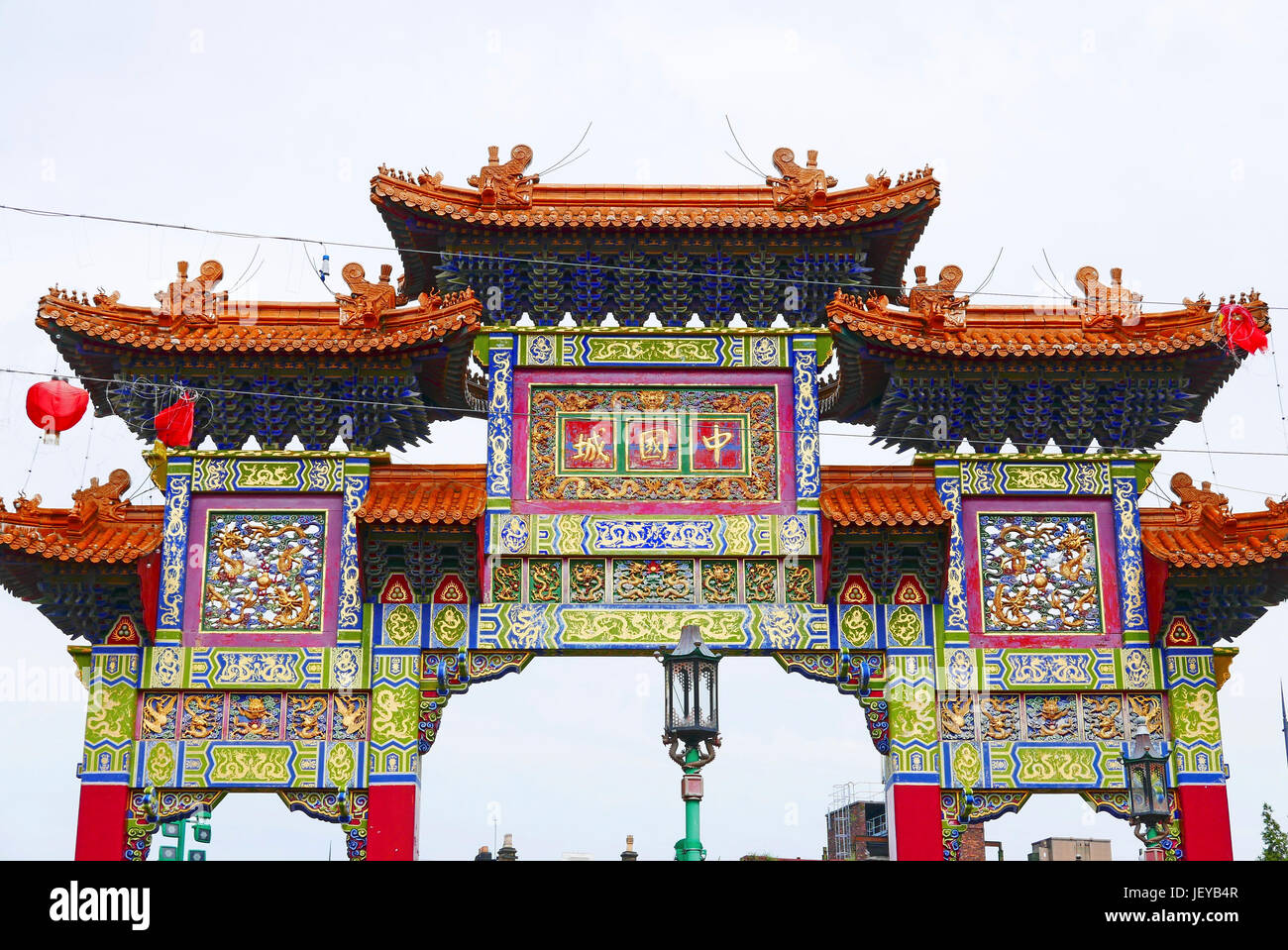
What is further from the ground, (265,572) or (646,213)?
(646,213)

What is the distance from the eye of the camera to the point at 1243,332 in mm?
16109

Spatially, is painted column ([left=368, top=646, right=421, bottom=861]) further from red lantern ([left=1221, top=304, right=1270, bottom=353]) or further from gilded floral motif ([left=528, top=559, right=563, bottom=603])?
red lantern ([left=1221, top=304, right=1270, bottom=353])

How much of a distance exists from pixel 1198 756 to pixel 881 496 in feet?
12.3

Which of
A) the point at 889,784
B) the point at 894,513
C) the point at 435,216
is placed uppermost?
the point at 435,216

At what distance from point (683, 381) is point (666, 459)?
813mm

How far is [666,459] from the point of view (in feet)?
53.7

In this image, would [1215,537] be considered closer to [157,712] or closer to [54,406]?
[157,712]

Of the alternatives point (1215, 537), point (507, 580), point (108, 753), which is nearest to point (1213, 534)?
point (1215, 537)

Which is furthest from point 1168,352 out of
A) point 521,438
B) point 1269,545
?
point 521,438

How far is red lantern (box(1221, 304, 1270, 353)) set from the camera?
1609cm

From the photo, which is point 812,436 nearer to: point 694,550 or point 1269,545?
point 694,550
